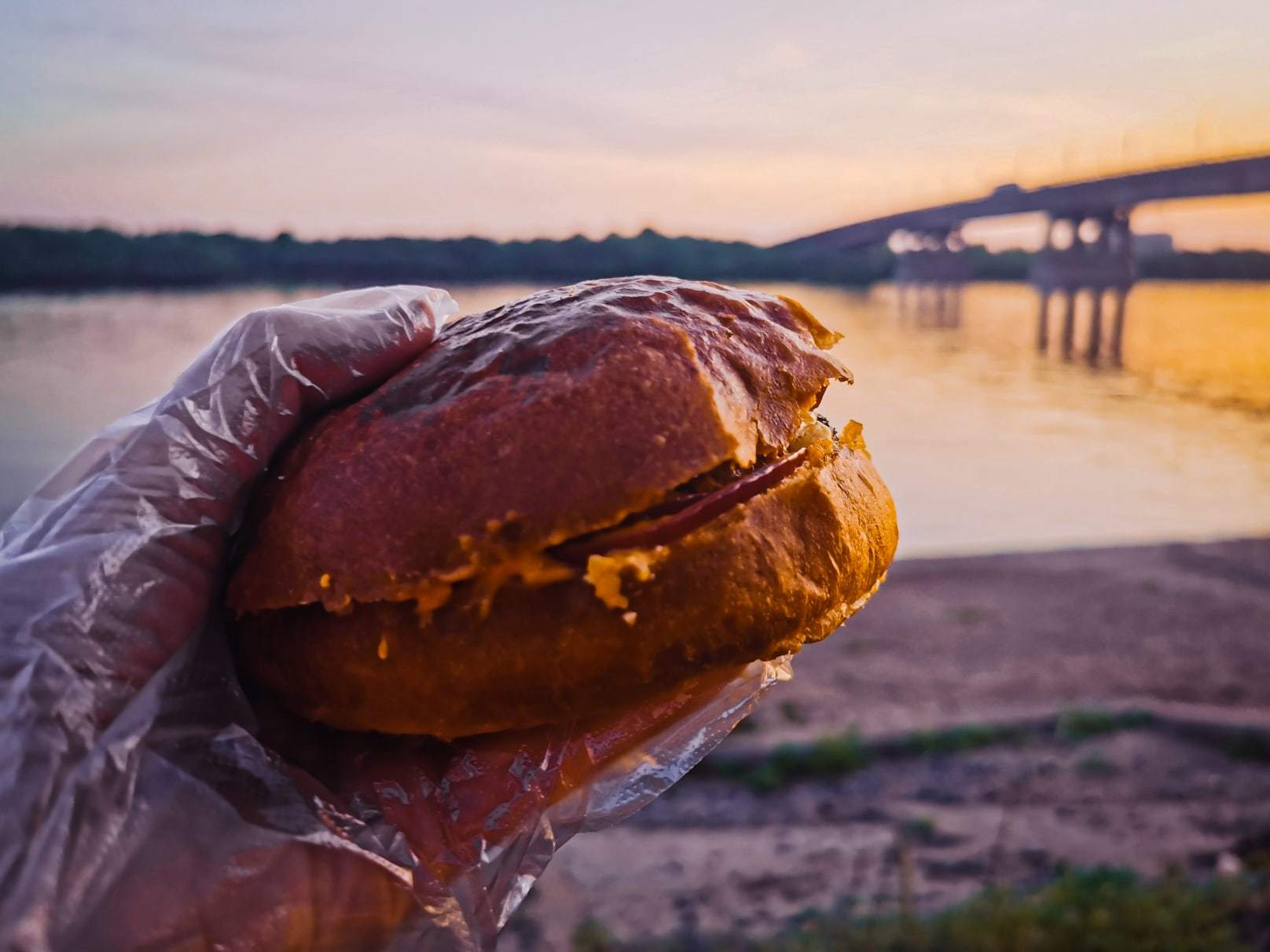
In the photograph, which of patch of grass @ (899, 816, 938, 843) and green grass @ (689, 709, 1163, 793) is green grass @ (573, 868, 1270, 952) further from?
green grass @ (689, 709, 1163, 793)

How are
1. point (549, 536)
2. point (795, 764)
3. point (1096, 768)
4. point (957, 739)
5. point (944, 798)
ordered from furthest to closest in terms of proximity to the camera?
1. point (957, 739)
2. point (795, 764)
3. point (1096, 768)
4. point (944, 798)
5. point (549, 536)

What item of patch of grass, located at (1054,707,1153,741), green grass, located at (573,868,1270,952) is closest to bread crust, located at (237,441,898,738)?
green grass, located at (573,868,1270,952)

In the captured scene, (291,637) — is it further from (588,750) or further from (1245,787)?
(1245,787)

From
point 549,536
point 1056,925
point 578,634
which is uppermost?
point 549,536

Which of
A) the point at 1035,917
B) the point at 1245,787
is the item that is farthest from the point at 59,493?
the point at 1245,787

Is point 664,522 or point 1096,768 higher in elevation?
point 664,522

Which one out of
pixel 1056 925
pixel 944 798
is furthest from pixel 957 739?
pixel 1056 925

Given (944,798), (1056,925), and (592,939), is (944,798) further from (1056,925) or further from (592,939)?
(592,939)
